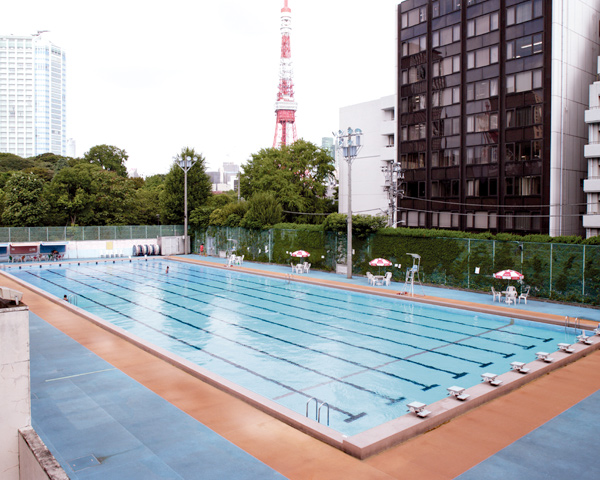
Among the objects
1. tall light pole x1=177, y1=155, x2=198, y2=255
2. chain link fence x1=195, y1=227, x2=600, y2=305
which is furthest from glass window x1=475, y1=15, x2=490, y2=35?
tall light pole x1=177, y1=155, x2=198, y2=255

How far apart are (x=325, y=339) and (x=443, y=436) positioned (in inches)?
300

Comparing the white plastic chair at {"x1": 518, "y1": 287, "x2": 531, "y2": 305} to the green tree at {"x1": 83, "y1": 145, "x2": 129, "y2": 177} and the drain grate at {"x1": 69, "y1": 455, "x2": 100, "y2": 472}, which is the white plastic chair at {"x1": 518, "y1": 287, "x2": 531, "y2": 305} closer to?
the drain grate at {"x1": 69, "y1": 455, "x2": 100, "y2": 472}

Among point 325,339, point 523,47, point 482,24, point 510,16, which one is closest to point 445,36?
point 482,24

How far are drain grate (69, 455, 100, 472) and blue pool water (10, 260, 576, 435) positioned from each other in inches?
153

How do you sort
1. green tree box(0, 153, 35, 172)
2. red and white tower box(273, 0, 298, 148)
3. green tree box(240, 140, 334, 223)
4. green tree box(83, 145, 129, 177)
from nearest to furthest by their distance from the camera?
green tree box(240, 140, 334, 223), green tree box(83, 145, 129, 177), green tree box(0, 153, 35, 172), red and white tower box(273, 0, 298, 148)

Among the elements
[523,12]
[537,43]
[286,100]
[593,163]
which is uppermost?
[286,100]

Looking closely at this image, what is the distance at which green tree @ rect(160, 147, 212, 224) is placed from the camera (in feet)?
153

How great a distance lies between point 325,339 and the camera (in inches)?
595

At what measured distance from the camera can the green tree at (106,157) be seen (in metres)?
85.8

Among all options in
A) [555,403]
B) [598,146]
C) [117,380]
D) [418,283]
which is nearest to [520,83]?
[598,146]

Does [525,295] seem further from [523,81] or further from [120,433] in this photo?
[523,81]

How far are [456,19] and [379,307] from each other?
1110 inches

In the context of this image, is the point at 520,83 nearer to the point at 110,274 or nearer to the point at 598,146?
the point at 598,146

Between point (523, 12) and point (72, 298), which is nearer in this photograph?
point (72, 298)
